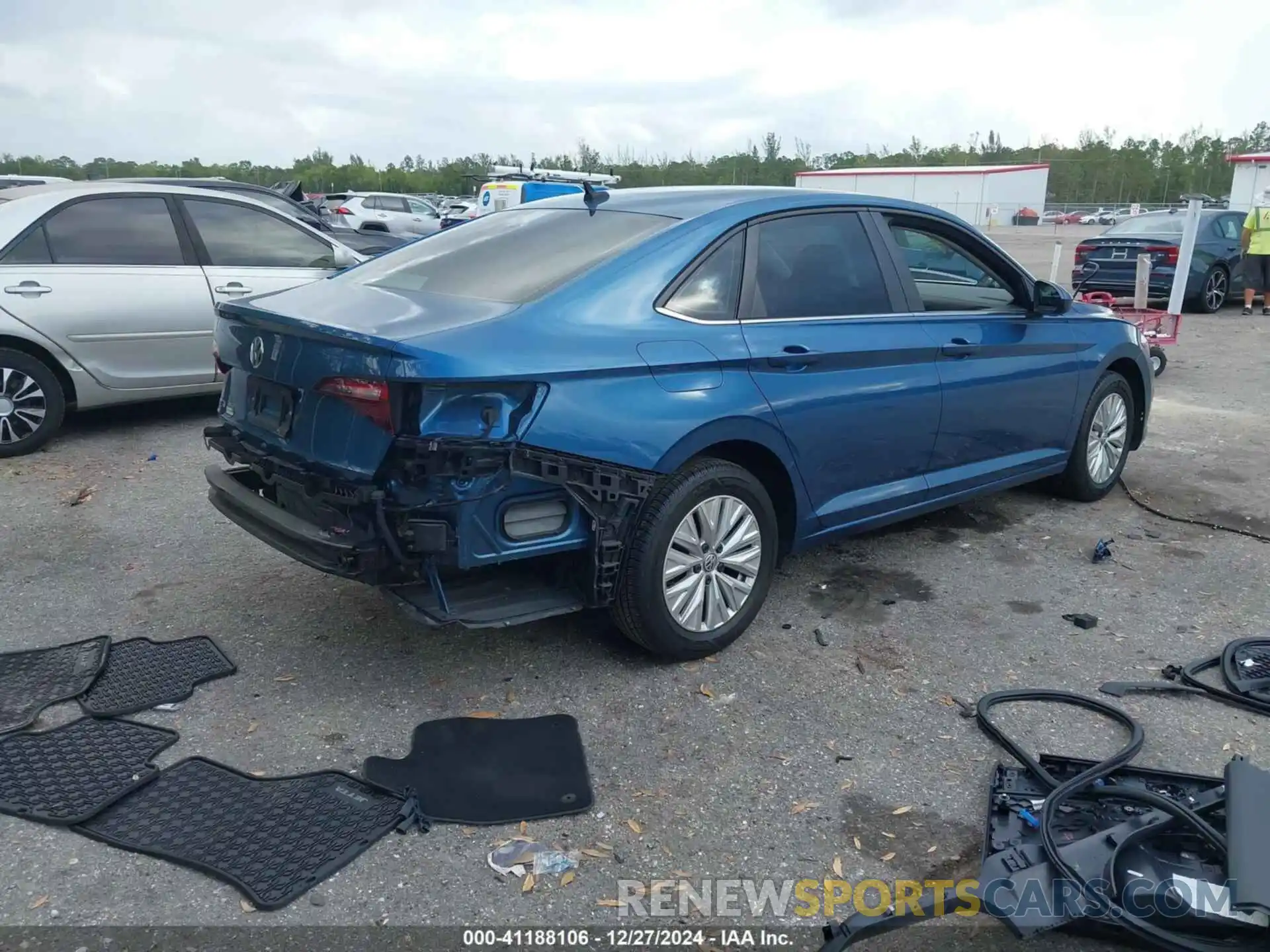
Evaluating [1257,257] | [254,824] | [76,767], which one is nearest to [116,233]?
[76,767]

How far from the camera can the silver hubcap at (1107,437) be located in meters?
5.90

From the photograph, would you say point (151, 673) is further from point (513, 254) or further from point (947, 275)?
point (947, 275)

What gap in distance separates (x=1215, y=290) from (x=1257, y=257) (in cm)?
69

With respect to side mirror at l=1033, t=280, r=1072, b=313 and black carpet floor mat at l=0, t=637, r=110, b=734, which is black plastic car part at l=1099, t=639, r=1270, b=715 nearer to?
side mirror at l=1033, t=280, r=1072, b=313

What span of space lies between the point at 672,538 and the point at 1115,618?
2.13 meters

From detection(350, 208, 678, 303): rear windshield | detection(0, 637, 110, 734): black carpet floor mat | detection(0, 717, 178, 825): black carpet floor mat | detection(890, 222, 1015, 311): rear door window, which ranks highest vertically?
detection(350, 208, 678, 303): rear windshield

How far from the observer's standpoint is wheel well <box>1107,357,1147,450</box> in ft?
19.6

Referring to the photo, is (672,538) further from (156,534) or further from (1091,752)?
(156,534)

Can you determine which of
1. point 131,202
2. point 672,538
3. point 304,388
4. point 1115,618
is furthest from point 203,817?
point 131,202

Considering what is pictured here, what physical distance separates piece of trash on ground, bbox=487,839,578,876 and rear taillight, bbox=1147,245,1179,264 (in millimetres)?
14244

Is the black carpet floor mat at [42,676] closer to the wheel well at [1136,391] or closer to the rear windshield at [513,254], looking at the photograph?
the rear windshield at [513,254]

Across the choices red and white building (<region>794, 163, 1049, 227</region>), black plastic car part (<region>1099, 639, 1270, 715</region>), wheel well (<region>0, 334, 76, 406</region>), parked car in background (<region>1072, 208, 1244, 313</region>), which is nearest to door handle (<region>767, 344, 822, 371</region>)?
black plastic car part (<region>1099, 639, 1270, 715</region>)

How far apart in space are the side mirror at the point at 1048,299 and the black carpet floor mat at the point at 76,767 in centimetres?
433

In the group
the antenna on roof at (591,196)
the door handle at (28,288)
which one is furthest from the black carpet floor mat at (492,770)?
the door handle at (28,288)
